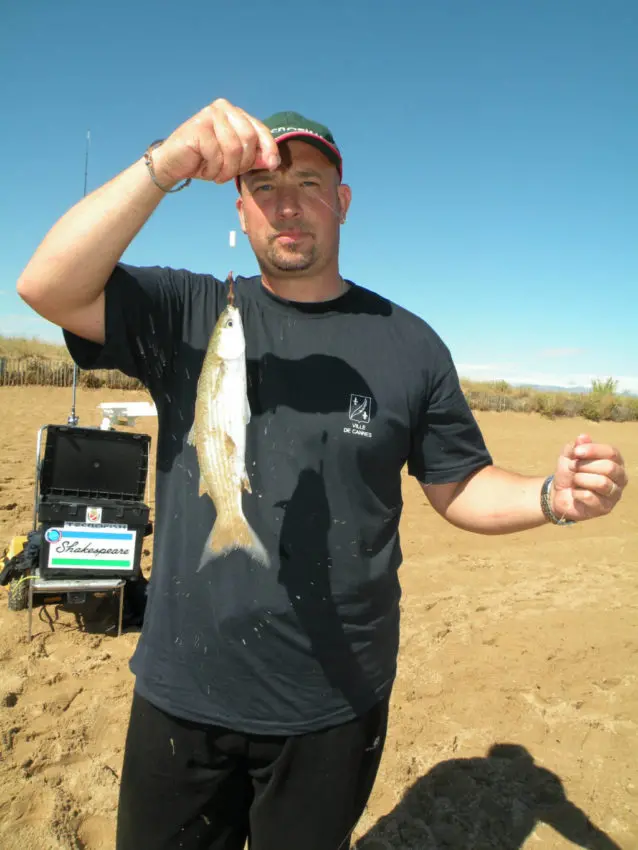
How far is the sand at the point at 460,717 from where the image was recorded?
3545mm

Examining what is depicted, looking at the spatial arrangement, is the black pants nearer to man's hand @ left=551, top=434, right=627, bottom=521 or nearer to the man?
the man

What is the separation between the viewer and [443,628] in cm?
604

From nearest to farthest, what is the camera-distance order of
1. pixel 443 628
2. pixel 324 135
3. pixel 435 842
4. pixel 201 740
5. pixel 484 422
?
pixel 201 740
pixel 324 135
pixel 435 842
pixel 443 628
pixel 484 422

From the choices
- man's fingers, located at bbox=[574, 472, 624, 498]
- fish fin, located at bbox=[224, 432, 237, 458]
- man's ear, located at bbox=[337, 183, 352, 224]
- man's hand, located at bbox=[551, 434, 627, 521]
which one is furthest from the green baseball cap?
man's fingers, located at bbox=[574, 472, 624, 498]

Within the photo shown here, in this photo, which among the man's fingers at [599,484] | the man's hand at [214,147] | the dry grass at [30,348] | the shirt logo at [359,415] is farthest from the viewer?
the dry grass at [30,348]

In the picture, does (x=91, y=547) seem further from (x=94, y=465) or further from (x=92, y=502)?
(x=94, y=465)

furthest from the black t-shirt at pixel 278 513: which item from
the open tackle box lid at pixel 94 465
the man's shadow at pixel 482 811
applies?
the open tackle box lid at pixel 94 465

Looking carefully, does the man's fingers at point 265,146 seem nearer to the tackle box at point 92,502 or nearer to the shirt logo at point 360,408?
the shirt logo at point 360,408

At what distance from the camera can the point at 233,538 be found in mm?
1901

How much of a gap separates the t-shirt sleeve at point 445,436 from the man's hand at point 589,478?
1.28ft

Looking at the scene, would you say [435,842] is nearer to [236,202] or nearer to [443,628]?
[443,628]

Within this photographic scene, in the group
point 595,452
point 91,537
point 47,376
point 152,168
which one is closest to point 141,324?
point 152,168

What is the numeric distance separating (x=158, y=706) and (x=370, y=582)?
33.4 inches

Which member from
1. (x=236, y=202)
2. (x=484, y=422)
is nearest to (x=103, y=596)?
(x=236, y=202)
